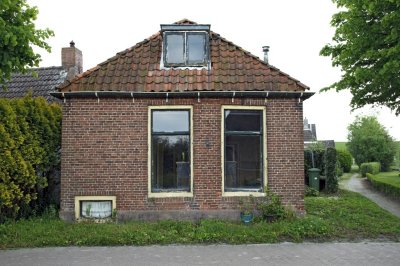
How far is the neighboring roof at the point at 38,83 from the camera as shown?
57.7ft

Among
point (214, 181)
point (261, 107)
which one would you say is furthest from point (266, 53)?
point (214, 181)

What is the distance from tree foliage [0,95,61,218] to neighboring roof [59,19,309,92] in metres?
1.20

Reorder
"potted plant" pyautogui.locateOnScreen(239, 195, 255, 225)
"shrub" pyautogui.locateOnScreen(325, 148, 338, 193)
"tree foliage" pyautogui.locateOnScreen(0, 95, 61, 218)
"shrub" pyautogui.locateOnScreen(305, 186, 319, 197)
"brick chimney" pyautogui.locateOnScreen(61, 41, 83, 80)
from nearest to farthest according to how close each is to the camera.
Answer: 1. "tree foliage" pyautogui.locateOnScreen(0, 95, 61, 218)
2. "potted plant" pyautogui.locateOnScreen(239, 195, 255, 225)
3. "shrub" pyautogui.locateOnScreen(305, 186, 319, 197)
4. "shrub" pyautogui.locateOnScreen(325, 148, 338, 193)
5. "brick chimney" pyautogui.locateOnScreen(61, 41, 83, 80)

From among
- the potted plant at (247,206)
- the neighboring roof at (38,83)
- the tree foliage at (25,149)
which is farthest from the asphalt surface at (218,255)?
the neighboring roof at (38,83)

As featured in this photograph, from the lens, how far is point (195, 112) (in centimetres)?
1202

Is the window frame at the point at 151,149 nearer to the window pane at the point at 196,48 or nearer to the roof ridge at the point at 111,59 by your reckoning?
the window pane at the point at 196,48

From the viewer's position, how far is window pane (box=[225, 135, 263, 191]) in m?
12.1

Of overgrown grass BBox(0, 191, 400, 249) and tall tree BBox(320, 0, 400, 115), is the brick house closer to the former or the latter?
overgrown grass BBox(0, 191, 400, 249)

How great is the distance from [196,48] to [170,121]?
2467 mm

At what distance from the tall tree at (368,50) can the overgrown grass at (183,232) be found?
593 centimetres

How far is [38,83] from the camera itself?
1802 centimetres

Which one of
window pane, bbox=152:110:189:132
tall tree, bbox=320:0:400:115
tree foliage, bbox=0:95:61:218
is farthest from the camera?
tall tree, bbox=320:0:400:115

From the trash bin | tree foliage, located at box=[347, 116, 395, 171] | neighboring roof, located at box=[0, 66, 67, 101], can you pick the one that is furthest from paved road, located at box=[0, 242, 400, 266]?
tree foliage, located at box=[347, 116, 395, 171]

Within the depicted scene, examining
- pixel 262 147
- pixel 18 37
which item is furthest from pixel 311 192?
pixel 18 37
